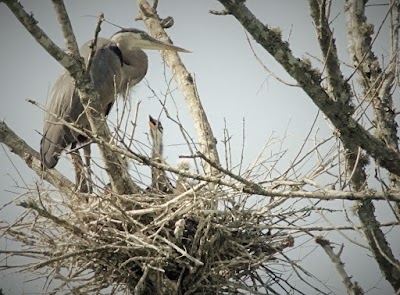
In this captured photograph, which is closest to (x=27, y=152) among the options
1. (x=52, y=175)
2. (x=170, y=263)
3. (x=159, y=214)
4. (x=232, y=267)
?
(x=52, y=175)

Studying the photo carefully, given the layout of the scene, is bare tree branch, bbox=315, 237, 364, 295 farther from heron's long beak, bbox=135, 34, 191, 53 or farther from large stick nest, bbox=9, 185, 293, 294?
heron's long beak, bbox=135, 34, 191, 53

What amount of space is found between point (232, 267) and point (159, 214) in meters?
0.58

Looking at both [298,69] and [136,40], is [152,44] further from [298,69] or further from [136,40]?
[298,69]

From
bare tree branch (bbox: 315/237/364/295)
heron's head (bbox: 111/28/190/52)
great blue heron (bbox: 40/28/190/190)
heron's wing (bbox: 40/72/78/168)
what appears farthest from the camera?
heron's head (bbox: 111/28/190/52)

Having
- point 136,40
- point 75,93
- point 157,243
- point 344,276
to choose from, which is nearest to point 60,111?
point 75,93

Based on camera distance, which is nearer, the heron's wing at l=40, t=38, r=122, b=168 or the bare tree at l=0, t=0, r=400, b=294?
the bare tree at l=0, t=0, r=400, b=294

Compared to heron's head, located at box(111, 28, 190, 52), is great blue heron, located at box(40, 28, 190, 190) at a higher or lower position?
lower

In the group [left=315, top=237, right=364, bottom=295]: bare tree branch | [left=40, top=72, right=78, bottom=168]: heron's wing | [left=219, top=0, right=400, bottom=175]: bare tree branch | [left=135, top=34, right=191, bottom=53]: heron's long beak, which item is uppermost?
[left=135, top=34, right=191, bottom=53]: heron's long beak

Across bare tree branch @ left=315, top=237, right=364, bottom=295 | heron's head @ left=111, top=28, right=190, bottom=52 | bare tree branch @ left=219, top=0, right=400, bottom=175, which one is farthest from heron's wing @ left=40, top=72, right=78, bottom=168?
bare tree branch @ left=315, top=237, right=364, bottom=295

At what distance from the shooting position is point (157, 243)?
2.80 metres

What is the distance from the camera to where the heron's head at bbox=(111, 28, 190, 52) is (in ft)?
16.4

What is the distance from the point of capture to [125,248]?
266cm

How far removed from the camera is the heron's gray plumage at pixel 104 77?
14.3ft

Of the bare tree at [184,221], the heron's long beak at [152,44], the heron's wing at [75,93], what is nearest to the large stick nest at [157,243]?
the bare tree at [184,221]
